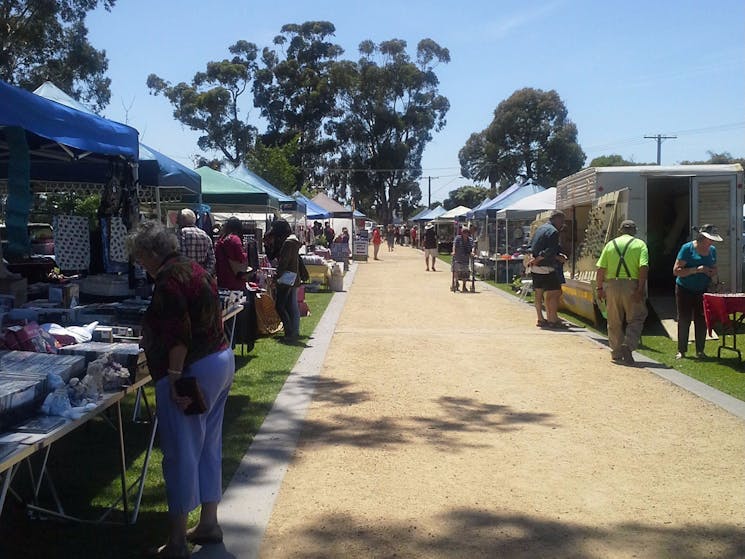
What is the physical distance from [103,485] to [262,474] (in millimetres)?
1032

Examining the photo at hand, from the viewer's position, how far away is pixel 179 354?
3.71 metres

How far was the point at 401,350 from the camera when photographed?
10.5 metres

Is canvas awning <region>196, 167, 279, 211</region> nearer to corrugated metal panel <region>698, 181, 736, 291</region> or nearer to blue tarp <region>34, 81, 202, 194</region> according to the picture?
blue tarp <region>34, 81, 202, 194</region>

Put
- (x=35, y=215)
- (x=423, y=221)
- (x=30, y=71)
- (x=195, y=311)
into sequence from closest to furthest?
(x=195, y=311)
(x=35, y=215)
(x=30, y=71)
(x=423, y=221)

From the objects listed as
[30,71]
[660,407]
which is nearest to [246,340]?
[660,407]

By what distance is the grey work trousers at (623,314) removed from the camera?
371 inches

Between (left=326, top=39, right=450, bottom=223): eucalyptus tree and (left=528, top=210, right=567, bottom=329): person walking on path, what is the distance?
47.6 metres

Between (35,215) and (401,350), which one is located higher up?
(35,215)

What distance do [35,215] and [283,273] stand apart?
53.4 ft

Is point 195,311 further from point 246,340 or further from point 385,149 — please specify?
point 385,149

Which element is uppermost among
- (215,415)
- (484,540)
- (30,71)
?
(30,71)

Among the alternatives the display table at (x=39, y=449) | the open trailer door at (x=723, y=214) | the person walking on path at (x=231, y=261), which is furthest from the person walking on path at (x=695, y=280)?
the display table at (x=39, y=449)

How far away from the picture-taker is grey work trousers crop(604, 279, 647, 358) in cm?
941

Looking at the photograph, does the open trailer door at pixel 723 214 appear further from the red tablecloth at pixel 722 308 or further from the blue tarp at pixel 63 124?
the blue tarp at pixel 63 124
